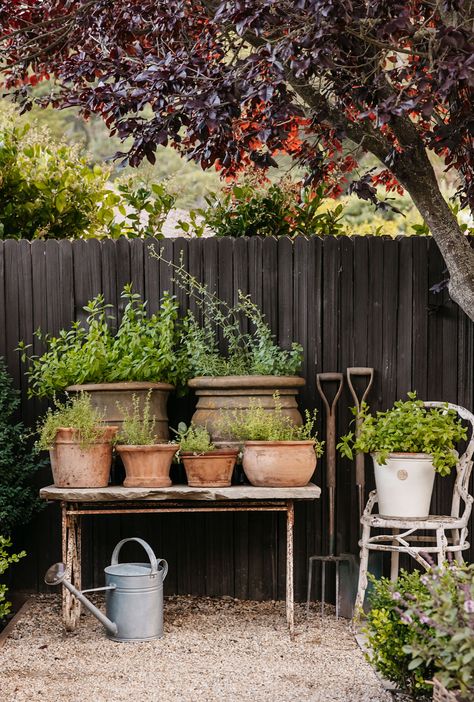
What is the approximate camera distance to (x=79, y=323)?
490cm

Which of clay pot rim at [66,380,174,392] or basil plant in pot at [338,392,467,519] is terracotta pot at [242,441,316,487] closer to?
basil plant in pot at [338,392,467,519]

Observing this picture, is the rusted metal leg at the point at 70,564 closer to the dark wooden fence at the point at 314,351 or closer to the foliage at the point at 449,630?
the dark wooden fence at the point at 314,351

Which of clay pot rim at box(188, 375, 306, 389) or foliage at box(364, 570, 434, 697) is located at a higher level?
clay pot rim at box(188, 375, 306, 389)

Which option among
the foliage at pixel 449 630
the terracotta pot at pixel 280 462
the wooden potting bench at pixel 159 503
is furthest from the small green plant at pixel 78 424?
the foliage at pixel 449 630

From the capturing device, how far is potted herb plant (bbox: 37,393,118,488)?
432 cm

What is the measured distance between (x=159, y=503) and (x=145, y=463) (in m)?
0.31

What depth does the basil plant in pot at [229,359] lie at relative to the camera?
457cm

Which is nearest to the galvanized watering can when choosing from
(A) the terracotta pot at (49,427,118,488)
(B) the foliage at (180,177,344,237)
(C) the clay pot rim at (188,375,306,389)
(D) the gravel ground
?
(D) the gravel ground

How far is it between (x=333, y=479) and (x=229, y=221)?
65.4 inches

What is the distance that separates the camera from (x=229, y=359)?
4.93 m

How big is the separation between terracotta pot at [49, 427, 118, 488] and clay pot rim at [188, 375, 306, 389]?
1.90 ft

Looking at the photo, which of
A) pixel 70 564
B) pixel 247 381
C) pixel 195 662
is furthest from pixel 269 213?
pixel 195 662

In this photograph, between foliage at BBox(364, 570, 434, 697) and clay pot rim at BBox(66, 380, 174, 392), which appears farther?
clay pot rim at BBox(66, 380, 174, 392)

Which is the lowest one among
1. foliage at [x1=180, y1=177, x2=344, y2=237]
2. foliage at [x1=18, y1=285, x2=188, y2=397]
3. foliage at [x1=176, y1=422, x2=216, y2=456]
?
foliage at [x1=176, y1=422, x2=216, y2=456]
